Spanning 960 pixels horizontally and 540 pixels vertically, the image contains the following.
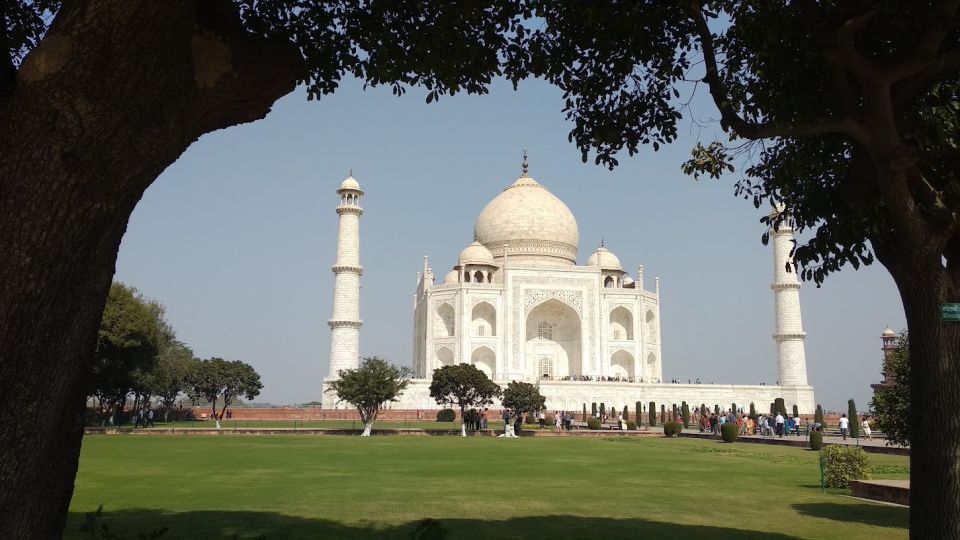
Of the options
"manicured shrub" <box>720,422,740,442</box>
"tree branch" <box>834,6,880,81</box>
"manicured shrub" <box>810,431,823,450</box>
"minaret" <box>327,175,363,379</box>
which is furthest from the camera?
"minaret" <box>327,175,363,379</box>

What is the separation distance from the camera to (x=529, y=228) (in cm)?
5338

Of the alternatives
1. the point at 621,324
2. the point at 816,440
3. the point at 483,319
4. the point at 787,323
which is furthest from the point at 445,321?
the point at 816,440

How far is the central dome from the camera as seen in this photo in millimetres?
53062

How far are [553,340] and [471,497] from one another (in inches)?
1631

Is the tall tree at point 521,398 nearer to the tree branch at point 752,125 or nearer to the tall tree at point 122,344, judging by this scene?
the tall tree at point 122,344

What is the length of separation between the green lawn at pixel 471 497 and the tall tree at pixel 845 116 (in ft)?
9.55

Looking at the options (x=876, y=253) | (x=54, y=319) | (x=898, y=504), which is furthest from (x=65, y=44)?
(x=898, y=504)

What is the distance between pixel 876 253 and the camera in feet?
18.3

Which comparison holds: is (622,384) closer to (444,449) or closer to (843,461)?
(444,449)

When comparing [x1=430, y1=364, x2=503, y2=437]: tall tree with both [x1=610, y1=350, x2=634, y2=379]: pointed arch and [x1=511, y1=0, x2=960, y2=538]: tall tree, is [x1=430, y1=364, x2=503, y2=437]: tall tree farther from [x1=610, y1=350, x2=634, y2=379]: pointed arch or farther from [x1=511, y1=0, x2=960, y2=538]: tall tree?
[x1=511, y1=0, x2=960, y2=538]: tall tree

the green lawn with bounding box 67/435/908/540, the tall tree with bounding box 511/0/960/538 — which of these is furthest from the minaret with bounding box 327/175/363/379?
the tall tree with bounding box 511/0/960/538

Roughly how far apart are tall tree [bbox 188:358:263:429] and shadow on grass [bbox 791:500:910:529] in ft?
94.8

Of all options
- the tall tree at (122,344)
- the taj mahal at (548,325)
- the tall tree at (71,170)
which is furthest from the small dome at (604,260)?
the tall tree at (71,170)

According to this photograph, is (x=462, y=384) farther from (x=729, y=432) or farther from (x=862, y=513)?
(x=862, y=513)
